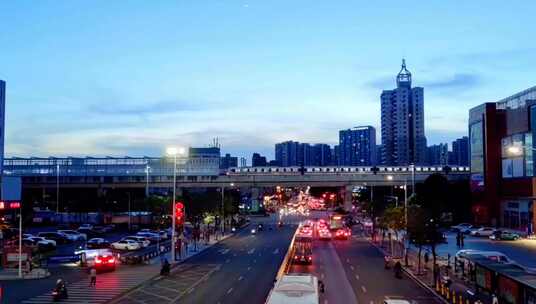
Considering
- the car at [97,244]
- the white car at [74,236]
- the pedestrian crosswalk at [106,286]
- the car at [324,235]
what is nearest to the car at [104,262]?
the pedestrian crosswalk at [106,286]

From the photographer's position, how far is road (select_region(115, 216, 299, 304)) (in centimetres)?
3781

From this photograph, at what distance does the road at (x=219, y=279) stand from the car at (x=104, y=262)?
18.6ft

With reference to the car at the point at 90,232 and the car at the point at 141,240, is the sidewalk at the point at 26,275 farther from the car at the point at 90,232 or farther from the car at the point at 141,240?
the car at the point at 90,232

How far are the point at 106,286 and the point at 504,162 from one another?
259ft

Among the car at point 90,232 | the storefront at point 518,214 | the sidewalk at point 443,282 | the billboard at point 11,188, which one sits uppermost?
the billboard at point 11,188

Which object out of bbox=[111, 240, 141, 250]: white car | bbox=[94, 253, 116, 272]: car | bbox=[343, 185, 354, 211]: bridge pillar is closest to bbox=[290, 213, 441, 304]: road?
bbox=[94, 253, 116, 272]: car

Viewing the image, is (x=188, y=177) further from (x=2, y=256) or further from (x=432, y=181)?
(x=2, y=256)

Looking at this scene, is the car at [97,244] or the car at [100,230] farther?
the car at [100,230]

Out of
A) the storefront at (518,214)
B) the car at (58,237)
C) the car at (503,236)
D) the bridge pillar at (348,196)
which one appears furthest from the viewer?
the bridge pillar at (348,196)

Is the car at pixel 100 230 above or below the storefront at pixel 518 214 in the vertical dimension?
below

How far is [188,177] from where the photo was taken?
133 meters

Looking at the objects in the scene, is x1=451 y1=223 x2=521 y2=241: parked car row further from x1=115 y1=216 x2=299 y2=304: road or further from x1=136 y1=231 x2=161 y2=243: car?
x1=136 y1=231 x2=161 y2=243: car

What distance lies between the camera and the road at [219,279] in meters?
37.8

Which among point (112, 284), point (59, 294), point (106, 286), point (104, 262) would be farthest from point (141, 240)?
point (59, 294)
